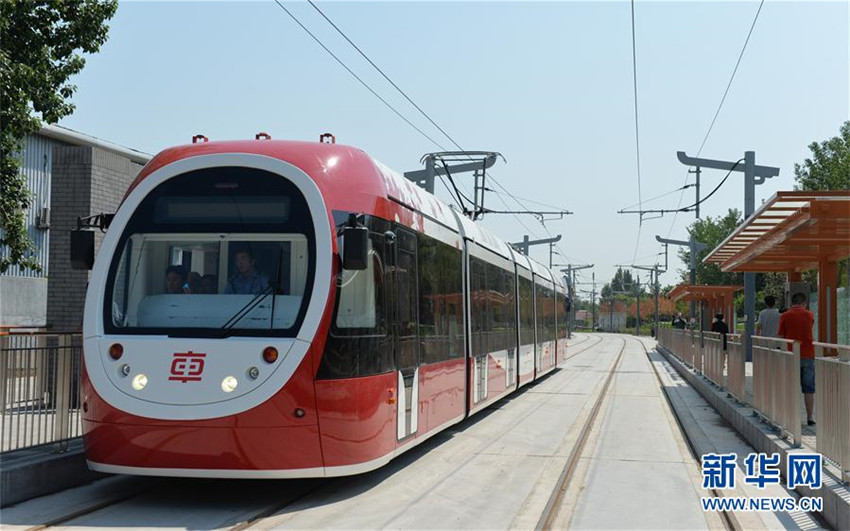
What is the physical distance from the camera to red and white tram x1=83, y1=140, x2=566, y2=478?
27.3 feet

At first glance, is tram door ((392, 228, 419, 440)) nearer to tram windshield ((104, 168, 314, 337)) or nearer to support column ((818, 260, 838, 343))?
tram windshield ((104, 168, 314, 337))

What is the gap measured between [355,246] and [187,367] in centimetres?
174

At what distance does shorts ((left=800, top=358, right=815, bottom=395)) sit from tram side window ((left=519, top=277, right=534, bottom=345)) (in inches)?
344

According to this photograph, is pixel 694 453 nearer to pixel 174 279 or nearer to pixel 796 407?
pixel 796 407

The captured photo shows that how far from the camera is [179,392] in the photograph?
8367 mm

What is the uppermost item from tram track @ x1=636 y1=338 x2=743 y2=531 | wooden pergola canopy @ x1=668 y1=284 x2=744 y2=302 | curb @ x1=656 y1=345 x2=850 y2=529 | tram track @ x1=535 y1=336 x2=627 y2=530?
wooden pergola canopy @ x1=668 y1=284 x2=744 y2=302

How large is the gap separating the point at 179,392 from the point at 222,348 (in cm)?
50

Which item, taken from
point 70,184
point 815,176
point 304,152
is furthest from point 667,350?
point 304,152

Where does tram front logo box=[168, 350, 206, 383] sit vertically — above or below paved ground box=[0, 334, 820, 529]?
above

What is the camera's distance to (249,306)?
8.70 meters

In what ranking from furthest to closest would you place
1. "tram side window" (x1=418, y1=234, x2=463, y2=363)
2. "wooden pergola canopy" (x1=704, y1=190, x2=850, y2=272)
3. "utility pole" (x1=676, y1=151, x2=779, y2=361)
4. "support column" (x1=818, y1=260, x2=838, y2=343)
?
"utility pole" (x1=676, y1=151, x2=779, y2=361), "support column" (x1=818, y1=260, x2=838, y2=343), "wooden pergola canopy" (x1=704, y1=190, x2=850, y2=272), "tram side window" (x1=418, y1=234, x2=463, y2=363)

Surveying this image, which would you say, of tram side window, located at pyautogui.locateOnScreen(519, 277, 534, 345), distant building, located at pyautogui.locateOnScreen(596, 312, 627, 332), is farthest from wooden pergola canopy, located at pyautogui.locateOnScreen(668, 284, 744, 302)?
distant building, located at pyautogui.locateOnScreen(596, 312, 627, 332)

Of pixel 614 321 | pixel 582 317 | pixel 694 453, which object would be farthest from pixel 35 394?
pixel 614 321

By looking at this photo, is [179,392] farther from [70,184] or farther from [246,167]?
[70,184]
